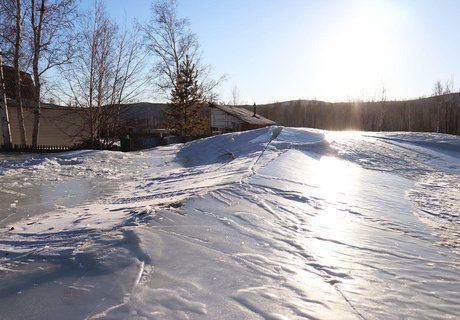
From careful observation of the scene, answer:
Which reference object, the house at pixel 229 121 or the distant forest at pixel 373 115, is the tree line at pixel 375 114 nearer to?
the distant forest at pixel 373 115

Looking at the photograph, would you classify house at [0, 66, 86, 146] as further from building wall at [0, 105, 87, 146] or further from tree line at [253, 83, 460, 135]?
tree line at [253, 83, 460, 135]

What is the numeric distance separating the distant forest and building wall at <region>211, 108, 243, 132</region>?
14.1 m

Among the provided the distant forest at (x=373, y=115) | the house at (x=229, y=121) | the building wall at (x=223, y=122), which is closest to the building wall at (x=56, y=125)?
the house at (x=229, y=121)

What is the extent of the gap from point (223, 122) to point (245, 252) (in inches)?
1218

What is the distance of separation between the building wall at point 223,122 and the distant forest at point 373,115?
46.1 feet

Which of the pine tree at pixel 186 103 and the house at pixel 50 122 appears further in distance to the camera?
the pine tree at pixel 186 103

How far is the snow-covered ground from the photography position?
1.86 metres

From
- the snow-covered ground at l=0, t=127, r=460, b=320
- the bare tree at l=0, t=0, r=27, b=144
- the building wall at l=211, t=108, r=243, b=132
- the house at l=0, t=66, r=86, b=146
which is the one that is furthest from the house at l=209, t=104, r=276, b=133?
the snow-covered ground at l=0, t=127, r=460, b=320

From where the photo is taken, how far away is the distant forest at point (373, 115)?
32.8 meters

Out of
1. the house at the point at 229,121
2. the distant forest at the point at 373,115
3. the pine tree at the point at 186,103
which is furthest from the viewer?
the distant forest at the point at 373,115

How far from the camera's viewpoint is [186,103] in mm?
23406

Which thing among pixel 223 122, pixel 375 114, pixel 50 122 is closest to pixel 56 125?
pixel 50 122

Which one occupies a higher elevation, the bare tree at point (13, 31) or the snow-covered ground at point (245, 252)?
the bare tree at point (13, 31)

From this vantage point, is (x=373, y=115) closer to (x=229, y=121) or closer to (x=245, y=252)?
(x=229, y=121)
